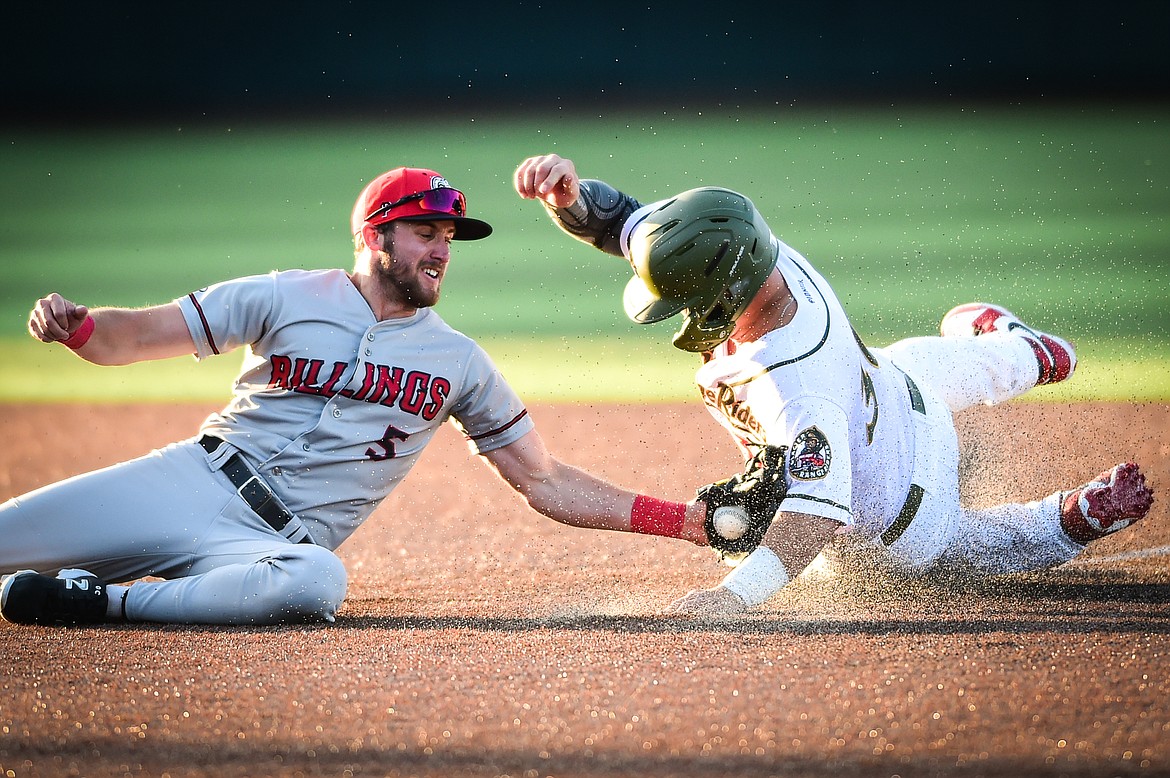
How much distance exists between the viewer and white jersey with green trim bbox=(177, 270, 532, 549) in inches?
141

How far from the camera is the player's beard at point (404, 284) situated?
12.0ft

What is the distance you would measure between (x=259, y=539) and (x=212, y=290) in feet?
2.24

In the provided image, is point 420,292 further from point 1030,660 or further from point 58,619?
point 1030,660

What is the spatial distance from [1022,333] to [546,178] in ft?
5.50

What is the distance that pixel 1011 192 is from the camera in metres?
12.7

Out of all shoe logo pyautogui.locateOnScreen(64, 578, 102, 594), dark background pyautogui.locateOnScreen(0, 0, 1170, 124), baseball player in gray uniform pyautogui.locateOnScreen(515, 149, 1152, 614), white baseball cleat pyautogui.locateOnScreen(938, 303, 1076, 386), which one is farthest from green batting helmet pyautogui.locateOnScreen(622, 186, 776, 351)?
dark background pyautogui.locateOnScreen(0, 0, 1170, 124)

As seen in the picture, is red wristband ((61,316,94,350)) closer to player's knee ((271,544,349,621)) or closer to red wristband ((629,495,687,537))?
player's knee ((271,544,349,621))

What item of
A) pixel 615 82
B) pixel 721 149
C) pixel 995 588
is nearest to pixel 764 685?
pixel 995 588

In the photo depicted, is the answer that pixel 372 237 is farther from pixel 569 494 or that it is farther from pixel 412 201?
pixel 569 494

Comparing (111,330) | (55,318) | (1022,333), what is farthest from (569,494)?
(1022,333)

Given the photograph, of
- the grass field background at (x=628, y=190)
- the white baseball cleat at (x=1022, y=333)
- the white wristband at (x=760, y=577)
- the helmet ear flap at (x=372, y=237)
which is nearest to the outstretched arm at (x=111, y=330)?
the helmet ear flap at (x=372, y=237)

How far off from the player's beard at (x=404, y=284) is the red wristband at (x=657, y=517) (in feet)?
2.65

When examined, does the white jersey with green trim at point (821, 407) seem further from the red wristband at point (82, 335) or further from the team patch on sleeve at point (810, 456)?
the red wristband at point (82, 335)

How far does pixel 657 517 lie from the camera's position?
12.2 ft
